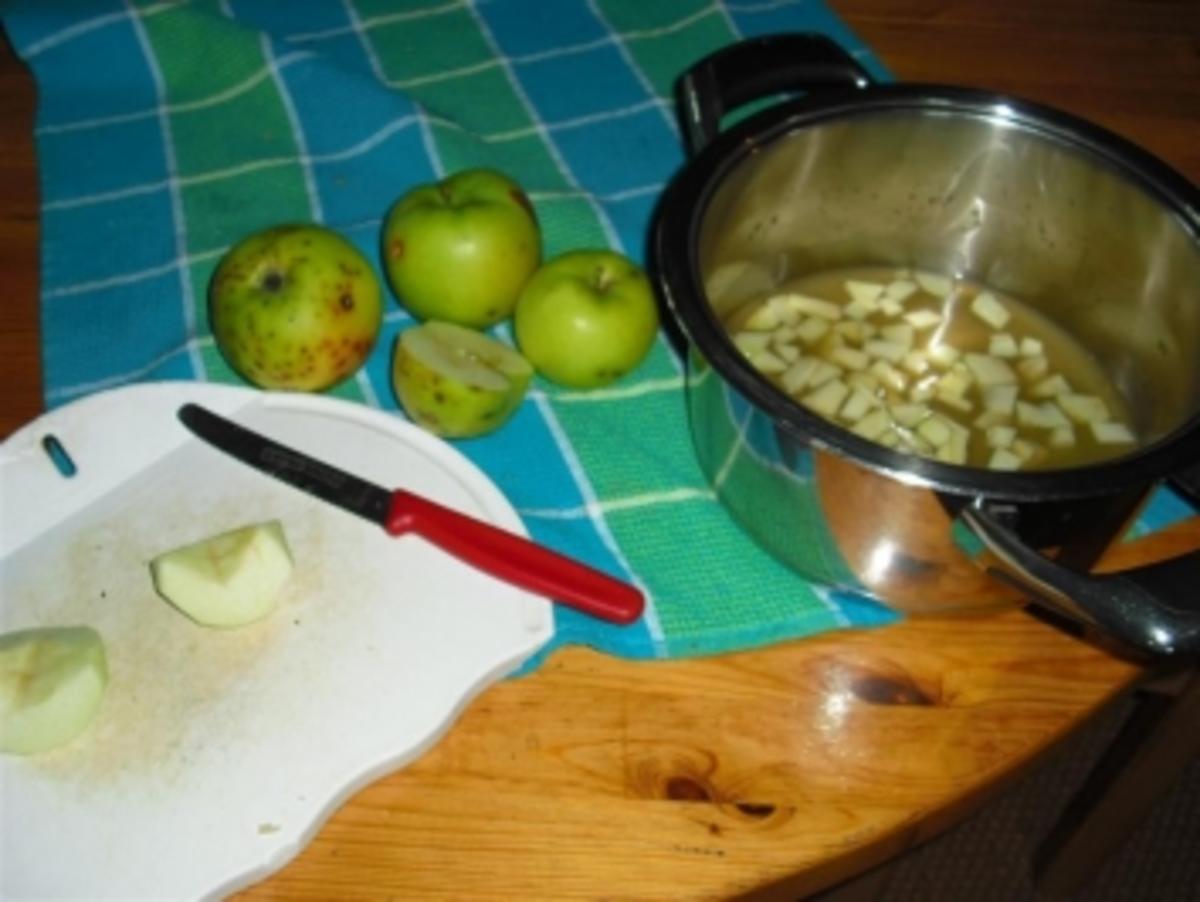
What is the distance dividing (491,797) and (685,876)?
0.11 metres

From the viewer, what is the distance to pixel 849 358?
0.85 m

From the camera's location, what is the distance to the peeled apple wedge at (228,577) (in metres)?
0.68

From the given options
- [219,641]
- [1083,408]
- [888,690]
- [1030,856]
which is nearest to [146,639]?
[219,641]

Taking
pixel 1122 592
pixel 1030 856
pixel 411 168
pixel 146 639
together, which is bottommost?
pixel 1030 856

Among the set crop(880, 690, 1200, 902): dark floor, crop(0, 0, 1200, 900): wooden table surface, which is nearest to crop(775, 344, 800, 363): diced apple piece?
crop(0, 0, 1200, 900): wooden table surface

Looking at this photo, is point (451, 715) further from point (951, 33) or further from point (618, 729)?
point (951, 33)

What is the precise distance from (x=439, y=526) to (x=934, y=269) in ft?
1.59

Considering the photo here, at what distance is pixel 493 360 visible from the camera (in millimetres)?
822

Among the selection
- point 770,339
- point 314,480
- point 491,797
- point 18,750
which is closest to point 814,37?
point 770,339

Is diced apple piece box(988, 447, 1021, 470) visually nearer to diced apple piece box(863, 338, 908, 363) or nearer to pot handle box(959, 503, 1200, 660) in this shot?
diced apple piece box(863, 338, 908, 363)

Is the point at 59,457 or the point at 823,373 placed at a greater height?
the point at 823,373

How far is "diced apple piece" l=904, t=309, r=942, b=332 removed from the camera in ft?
3.00

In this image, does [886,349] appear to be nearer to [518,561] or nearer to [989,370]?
[989,370]

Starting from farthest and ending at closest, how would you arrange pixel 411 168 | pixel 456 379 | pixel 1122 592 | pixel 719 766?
1. pixel 411 168
2. pixel 456 379
3. pixel 719 766
4. pixel 1122 592
